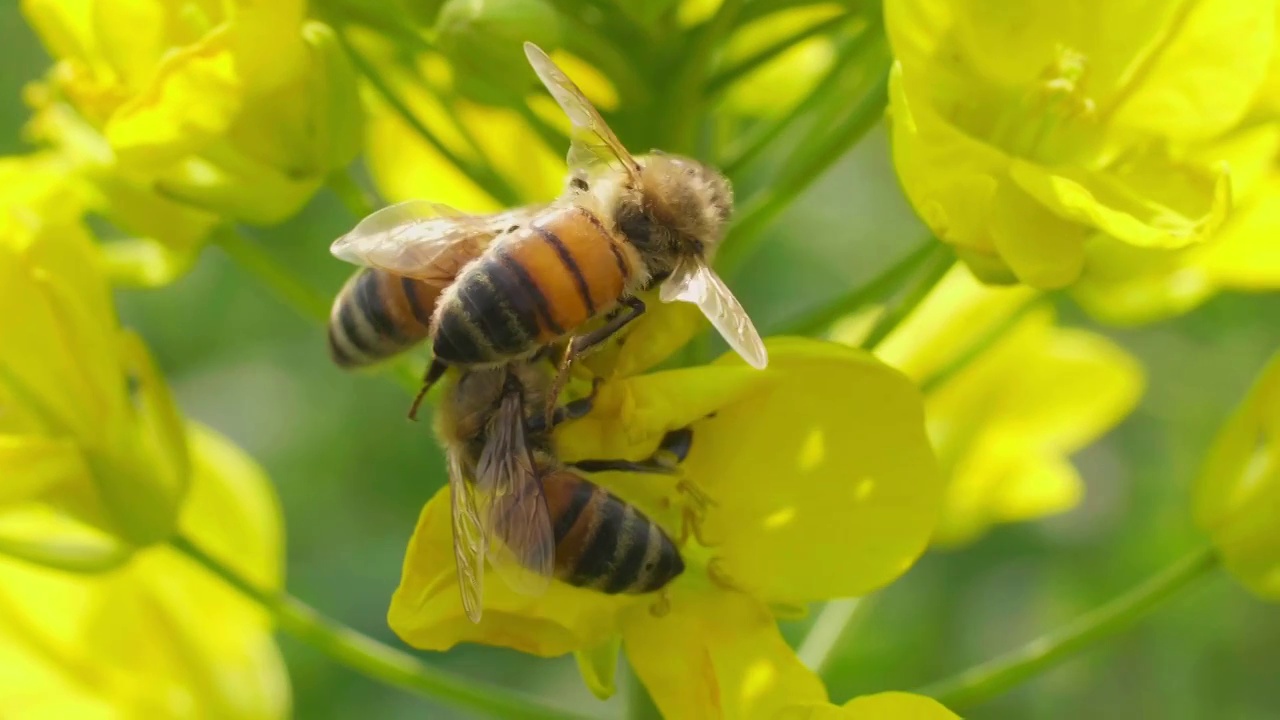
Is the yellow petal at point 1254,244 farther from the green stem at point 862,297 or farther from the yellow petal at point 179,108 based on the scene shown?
the yellow petal at point 179,108

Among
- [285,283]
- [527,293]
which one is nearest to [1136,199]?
[527,293]

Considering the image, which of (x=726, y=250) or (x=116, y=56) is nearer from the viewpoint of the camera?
(x=116, y=56)

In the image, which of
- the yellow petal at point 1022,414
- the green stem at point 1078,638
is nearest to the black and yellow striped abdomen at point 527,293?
the green stem at point 1078,638

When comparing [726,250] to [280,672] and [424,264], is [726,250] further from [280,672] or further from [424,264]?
[280,672]

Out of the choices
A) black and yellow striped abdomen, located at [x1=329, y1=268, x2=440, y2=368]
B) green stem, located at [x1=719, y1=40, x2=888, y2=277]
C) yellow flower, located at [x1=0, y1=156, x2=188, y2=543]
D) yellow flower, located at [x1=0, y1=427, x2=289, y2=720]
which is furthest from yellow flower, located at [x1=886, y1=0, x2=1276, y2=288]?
yellow flower, located at [x1=0, y1=427, x2=289, y2=720]

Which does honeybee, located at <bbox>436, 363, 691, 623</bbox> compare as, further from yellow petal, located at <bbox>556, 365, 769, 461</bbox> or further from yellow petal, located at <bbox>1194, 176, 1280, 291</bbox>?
yellow petal, located at <bbox>1194, 176, 1280, 291</bbox>

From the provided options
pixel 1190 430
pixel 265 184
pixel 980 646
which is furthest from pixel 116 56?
pixel 1190 430
